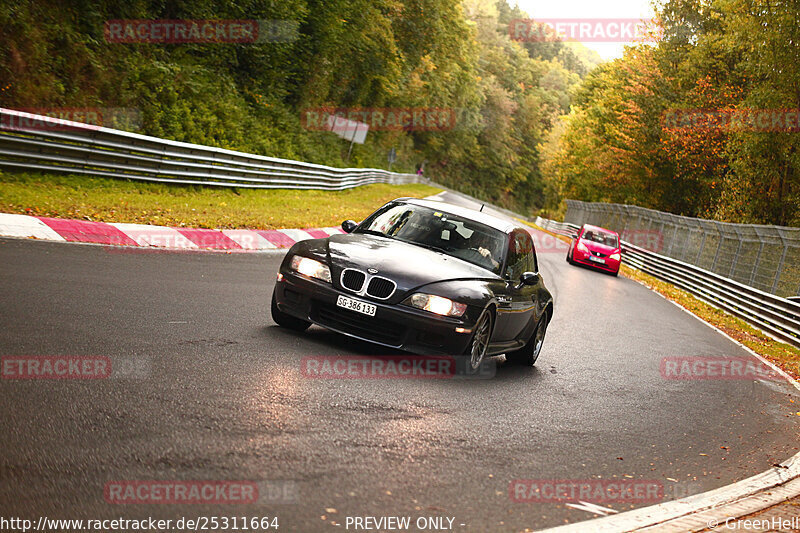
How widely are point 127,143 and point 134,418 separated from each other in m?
13.6

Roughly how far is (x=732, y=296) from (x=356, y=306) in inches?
662

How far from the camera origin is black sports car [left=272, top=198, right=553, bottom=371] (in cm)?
736

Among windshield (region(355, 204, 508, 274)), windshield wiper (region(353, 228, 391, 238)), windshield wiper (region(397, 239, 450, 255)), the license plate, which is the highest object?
windshield (region(355, 204, 508, 274))

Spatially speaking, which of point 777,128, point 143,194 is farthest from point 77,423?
point 777,128

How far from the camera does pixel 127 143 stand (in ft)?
57.2

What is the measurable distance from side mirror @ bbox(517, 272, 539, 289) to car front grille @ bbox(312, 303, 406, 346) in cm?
181

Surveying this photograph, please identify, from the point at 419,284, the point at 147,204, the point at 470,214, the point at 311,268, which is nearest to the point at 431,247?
the point at 470,214

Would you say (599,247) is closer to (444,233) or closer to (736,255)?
(736,255)

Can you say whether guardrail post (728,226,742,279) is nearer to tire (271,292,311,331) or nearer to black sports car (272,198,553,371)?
black sports car (272,198,553,371)

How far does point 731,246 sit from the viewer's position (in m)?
24.3

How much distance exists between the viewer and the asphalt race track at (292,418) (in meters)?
4.22

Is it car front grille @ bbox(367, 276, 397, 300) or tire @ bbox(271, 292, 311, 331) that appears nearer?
car front grille @ bbox(367, 276, 397, 300)

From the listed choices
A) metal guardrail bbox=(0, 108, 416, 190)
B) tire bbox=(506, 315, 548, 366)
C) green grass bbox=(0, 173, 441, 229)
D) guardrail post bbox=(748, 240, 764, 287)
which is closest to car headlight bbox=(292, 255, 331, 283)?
tire bbox=(506, 315, 548, 366)

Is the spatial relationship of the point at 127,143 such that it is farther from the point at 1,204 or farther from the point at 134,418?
the point at 134,418
